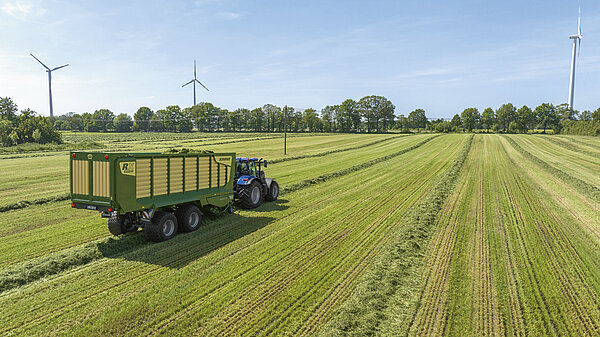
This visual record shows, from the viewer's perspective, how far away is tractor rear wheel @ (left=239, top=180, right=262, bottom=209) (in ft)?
46.4

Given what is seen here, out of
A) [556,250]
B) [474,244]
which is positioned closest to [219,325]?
[474,244]

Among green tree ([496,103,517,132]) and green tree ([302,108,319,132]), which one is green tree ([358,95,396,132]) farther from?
green tree ([496,103,517,132])

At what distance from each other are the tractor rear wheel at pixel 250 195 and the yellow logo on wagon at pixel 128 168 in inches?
205

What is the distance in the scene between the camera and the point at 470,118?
125 m

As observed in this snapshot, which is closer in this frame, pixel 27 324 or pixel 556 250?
pixel 27 324

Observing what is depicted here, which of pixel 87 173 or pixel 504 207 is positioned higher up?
pixel 87 173

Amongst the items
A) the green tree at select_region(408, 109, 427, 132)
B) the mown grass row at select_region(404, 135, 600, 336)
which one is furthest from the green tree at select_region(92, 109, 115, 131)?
the mown grass row at select_region(404, 135, 600, 336)

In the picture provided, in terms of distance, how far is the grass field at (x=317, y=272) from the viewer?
6191 mm

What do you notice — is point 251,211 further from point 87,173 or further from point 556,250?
point 556,250

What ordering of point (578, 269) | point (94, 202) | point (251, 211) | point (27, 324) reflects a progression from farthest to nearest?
point (251, 211) → point (94, 202) → point (578, 269) → point (27, 324)

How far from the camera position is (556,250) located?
32.2 feet

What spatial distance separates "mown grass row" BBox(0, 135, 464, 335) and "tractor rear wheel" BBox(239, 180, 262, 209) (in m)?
1.45

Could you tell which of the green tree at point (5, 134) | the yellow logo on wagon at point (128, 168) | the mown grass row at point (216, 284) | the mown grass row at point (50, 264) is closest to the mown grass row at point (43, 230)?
the mown grass row at point (50, 264)

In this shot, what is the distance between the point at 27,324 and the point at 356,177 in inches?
770
